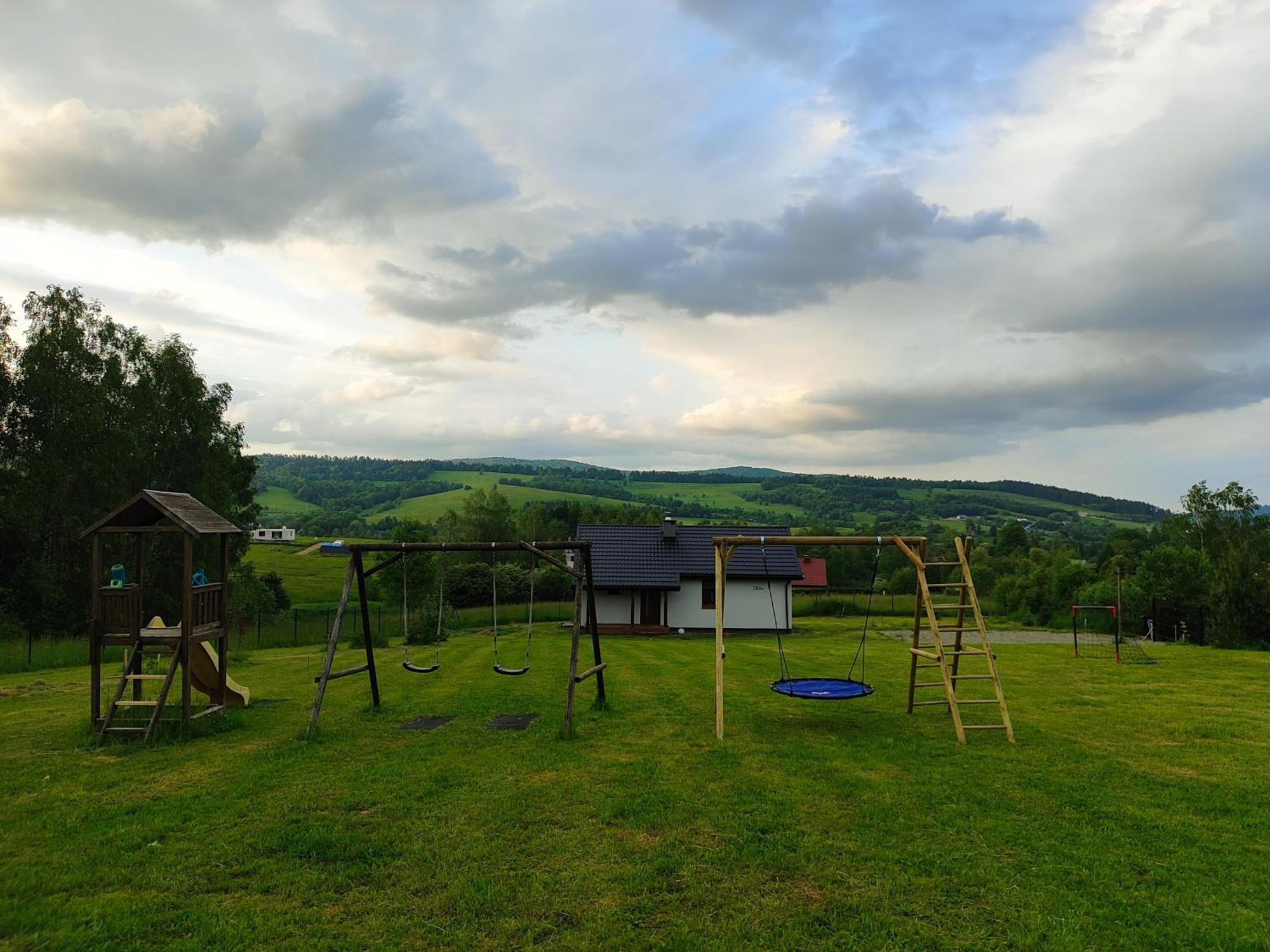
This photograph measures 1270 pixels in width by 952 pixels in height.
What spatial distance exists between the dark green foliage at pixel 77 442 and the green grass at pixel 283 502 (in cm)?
8253

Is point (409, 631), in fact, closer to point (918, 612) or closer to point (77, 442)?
point (77, 442)

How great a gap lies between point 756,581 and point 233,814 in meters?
23.7

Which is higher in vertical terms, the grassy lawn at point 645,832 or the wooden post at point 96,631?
the wooden post at point 96,631

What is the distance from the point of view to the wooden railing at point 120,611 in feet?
30.5

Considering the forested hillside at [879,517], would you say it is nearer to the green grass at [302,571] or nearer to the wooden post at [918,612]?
the green grass at [302,571]

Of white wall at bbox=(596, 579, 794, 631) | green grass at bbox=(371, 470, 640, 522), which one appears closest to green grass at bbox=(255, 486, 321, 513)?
green grass at bbox=(371, 470, 640, 522)

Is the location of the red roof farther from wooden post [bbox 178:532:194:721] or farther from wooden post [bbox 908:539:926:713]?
wooden post [bbox 178:532:194:721]

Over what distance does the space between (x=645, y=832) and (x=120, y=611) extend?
796 centimetres

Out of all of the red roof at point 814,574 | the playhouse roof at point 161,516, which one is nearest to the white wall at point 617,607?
the playhouse roof at point 161,516

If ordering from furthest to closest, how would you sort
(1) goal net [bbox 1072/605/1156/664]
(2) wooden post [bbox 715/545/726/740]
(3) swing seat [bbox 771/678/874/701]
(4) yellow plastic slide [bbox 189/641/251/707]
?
1. (1) goal net [bbox 1072/605/1156/664]
2. (4) yellow plastic slide [bbox 189/641/251/707]
3. (3) swing seat [bbox 771/678/874/701]
4. (2) wooden post [bbox 715/545/726/740]

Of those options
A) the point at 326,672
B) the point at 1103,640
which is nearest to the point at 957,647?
the point at 326,672

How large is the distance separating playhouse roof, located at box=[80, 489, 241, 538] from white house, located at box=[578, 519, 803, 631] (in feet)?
59.6

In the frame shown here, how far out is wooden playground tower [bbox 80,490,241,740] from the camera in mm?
8906

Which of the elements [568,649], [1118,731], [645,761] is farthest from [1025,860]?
[568,649]
